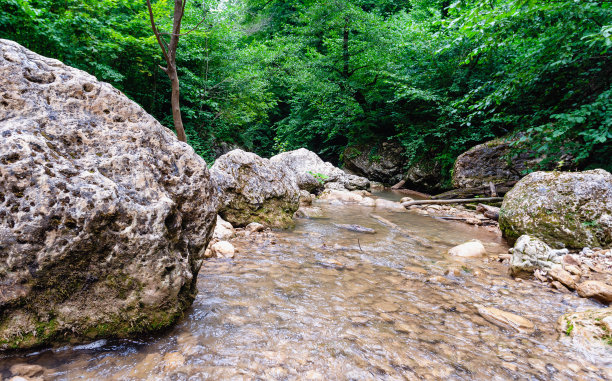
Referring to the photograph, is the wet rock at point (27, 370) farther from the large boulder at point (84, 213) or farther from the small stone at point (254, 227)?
the small stone at point (254, 227)

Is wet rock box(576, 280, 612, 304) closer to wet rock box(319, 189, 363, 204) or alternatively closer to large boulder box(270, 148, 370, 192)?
wet rock box(319, 189, 363, 204)

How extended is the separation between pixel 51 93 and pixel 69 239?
A: 1047mm

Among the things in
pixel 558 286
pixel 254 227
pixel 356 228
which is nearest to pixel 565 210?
pixel 558 286

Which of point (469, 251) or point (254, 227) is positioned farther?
point (254, 227)

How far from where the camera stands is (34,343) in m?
1.49

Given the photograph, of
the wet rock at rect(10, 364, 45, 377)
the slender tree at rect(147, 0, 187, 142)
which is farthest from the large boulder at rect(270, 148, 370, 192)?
the wet rock at rect(10, 364, 45, 377)

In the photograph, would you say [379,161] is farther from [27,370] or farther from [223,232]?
Answer: [27,370]

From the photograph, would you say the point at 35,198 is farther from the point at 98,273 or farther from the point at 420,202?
the point at 420,202

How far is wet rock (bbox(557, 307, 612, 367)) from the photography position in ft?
5.85

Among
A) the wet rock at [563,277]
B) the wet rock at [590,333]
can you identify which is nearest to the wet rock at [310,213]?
the wet rock at [563,277]

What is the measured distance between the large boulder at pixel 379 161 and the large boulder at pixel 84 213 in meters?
13.8

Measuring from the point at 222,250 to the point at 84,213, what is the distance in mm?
2014

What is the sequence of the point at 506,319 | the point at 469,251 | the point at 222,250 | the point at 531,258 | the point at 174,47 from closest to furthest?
the point at 506,319, the point at 531,258, the point at 222,250, the point at 469,251, the point at 174,47

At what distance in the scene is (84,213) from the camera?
152cm
